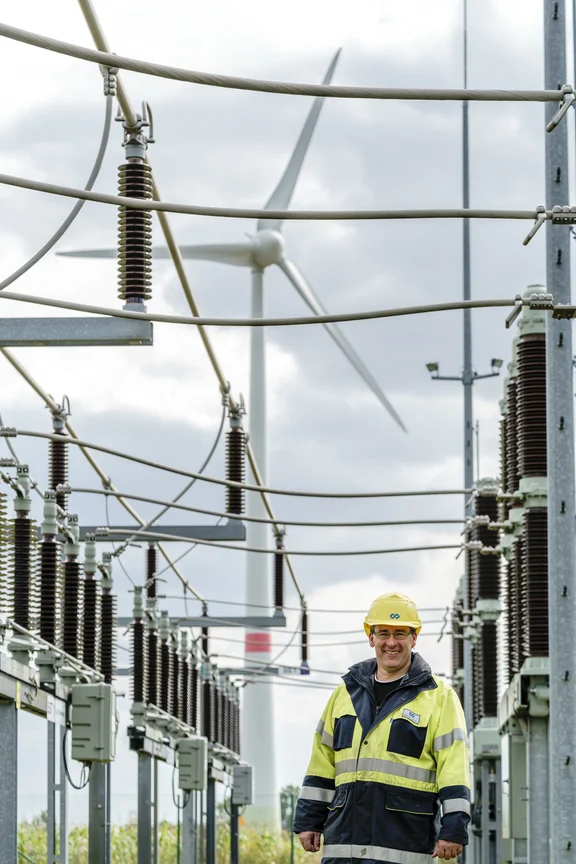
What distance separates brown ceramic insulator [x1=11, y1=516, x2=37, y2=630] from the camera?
15.7 m

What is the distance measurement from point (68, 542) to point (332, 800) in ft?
38.2

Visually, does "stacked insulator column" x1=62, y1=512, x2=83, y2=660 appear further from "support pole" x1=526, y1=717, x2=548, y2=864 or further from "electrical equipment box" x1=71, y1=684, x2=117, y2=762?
"support pole" x1=526, y1=717, x2=548, y2=864

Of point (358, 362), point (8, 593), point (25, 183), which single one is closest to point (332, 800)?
point (25, 183)

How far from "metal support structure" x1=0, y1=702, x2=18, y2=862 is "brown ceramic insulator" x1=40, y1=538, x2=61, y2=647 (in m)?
1.90

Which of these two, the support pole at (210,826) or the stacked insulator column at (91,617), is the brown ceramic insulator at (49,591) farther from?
the support pole at (210,826)

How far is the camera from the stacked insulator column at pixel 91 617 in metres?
18.9

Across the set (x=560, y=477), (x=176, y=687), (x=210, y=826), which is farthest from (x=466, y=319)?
(x=560, y=477)

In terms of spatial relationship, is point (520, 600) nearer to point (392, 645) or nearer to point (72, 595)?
point (72, 595)

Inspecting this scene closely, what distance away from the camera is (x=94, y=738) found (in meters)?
17.5

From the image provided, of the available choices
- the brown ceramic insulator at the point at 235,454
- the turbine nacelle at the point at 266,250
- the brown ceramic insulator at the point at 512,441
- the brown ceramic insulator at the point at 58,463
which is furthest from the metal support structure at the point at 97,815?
the turbine nacelle at the point at 266,250

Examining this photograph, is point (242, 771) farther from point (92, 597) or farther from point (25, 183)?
point (25, 183)

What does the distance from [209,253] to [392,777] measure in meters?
28.1

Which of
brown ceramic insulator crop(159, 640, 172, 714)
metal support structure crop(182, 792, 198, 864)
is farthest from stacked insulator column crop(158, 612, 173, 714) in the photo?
metal support structure crop(182, 792, 198, 864)

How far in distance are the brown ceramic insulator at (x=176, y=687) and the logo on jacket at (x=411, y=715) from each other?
21.5 meters
